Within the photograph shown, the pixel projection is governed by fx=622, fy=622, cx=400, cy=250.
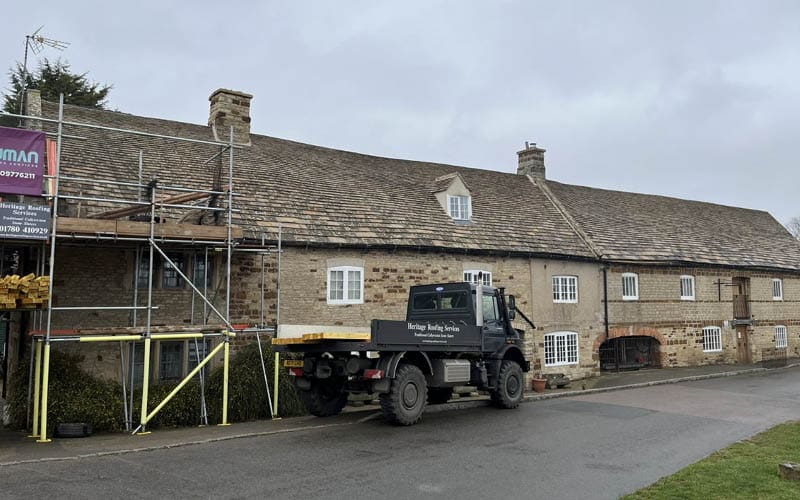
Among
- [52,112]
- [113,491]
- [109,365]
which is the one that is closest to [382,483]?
[113,491]

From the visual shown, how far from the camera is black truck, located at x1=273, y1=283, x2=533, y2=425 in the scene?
438 inches

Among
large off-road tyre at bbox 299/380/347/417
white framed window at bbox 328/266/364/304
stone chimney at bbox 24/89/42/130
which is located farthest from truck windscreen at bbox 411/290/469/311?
stone chimney at bbox 24/89/42/130

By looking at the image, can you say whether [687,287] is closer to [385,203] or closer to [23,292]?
[385,203]

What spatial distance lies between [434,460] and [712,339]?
20001mm

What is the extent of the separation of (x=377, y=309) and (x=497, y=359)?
3772 mm

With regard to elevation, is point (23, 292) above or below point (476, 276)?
below

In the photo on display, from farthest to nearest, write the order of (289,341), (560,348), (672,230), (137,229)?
(672,230) < (560,348) < (289,341) < (137,229)

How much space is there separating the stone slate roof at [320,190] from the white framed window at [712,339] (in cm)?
723

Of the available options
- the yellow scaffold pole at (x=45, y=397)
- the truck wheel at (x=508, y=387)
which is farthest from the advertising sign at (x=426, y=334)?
the yellow scaffold pole at (x=45, y=397)

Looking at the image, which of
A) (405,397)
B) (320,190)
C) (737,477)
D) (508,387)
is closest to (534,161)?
(320,190)

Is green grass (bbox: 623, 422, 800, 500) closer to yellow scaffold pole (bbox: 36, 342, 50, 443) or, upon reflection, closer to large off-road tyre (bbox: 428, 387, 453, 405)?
large off-road tyre (bbox: 428, 387, 453, 405)

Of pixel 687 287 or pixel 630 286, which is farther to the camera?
pixel 687 287

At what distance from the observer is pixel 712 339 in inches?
976

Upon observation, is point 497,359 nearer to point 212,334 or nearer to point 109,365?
point 212,334
